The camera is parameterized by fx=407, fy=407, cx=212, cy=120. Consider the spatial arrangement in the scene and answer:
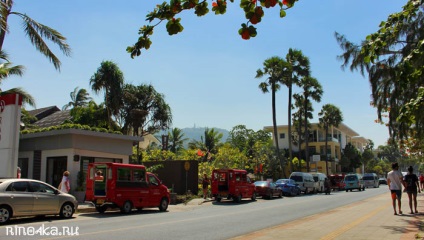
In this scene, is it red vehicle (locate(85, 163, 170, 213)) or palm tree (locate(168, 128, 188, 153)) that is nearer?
red vehicle (locate(85, 163, 170, 213))

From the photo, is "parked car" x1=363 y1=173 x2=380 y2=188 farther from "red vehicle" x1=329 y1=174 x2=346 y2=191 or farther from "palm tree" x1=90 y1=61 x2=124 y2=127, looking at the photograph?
"palm tree" x1=90 y1=61 x2=124 y2=127

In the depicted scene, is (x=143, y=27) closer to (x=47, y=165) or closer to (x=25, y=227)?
(x=25, y=227)

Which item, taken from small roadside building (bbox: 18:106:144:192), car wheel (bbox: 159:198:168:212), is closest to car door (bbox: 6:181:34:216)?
car wheel (bbox: 159:198:168:212)

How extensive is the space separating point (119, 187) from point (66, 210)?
2.75 meters

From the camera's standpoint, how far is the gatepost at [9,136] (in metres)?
Answer: 15.6

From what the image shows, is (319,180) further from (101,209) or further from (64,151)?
(101,209)

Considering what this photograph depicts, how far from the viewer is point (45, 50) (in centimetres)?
1853

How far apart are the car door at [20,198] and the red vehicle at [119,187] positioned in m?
3.85

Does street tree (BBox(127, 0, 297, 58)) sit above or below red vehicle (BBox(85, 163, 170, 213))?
above

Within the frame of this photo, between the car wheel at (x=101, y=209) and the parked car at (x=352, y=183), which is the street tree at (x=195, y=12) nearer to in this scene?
the car wheel at (x=101, y=209)

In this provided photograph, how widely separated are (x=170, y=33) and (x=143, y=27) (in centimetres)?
27

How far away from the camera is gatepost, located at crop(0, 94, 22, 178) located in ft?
51.3

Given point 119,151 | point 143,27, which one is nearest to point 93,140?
point 119,151

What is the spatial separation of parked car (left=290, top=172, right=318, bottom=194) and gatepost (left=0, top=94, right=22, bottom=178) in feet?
89.7
